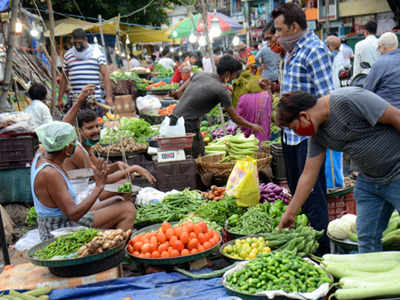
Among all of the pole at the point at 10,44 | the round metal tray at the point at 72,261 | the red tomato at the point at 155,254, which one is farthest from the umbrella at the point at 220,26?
the round metal tray at the point at 72,261

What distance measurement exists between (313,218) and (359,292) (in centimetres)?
150

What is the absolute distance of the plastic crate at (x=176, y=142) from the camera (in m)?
6.22

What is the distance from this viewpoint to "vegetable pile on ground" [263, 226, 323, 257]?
3.46m

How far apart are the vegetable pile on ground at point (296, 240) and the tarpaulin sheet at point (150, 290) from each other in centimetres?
64

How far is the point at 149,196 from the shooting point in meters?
5.77

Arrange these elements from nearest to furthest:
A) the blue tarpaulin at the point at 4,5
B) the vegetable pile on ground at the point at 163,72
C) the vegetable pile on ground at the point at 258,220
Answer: the vegetable pile on ground at the point at 258,220 → the blue tarpaulin at the point at 4,5 → the vegetable pile on ground at the point at 163,72

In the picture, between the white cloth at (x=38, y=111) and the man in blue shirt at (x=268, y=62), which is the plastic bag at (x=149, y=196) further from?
the man in blue shirt at (x=268, y=62)

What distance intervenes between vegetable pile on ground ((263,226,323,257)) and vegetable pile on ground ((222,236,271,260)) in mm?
84

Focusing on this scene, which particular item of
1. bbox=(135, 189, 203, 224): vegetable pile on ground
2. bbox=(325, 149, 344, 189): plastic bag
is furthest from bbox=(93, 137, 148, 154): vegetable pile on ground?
bbox=(325, 149, 344, 189): plastic bag

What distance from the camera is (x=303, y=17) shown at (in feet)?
13.1

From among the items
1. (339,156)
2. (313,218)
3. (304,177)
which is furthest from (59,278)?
(339,156)

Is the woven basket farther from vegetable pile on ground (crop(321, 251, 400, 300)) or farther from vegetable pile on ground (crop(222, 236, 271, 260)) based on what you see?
vegetable pile on ground (crop(321, 251, 400, 300))

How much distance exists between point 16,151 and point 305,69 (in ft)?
15.4

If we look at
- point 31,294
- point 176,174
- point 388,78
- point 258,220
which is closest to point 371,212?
point 258,220
